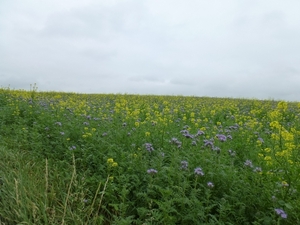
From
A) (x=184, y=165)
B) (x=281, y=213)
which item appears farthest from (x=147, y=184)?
(x=281, y=213)

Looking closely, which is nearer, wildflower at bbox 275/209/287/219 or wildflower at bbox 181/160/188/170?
wildflower at bbox 275/209/287/219

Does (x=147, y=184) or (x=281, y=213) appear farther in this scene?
(x=147, y=184)

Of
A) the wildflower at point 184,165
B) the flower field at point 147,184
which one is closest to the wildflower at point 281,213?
the flower field at point 147,184

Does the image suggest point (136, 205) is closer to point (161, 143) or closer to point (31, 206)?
point (31, 206)

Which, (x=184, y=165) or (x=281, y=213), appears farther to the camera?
(x=184, y=165)

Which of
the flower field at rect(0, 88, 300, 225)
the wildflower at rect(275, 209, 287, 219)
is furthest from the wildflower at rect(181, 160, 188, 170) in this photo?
the wildflower at rect(275, 209, 287, 219)

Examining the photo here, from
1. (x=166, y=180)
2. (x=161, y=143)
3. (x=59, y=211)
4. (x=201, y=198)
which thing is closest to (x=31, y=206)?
(x=59, y=211)

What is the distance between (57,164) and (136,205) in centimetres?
159

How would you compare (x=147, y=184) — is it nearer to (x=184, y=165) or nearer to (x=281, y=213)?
(x=184, y=165)

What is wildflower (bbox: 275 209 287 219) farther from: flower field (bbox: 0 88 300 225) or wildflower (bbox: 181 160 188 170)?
wildflower (bbox: 181 160 188 170)

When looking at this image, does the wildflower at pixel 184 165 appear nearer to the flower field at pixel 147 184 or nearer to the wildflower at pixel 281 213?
the flower field at pixel 147 184

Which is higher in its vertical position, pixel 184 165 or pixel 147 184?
pixel 184 165

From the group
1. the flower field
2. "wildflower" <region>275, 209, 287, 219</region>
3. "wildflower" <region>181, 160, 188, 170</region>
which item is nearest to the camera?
"wildflower" <region>275, 209, 287, 219</region>

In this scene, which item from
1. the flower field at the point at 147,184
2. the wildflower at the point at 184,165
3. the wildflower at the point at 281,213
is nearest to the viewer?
the wildflower at the point at 281,213
